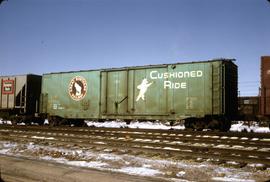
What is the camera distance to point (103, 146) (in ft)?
31.2

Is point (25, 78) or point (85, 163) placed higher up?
point (25, 78)

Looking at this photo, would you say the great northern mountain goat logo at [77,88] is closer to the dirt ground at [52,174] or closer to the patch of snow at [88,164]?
the patch of snow at [88,164]

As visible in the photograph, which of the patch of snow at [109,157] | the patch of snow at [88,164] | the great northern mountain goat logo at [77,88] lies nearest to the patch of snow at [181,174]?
the patch of snow at [88,164]

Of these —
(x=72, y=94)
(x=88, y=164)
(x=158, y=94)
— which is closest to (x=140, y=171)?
(x=88, y=164)

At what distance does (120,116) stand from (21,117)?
8.43m

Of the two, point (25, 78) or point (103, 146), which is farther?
point (25, 78)

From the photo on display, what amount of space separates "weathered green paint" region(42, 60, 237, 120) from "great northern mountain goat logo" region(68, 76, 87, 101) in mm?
240

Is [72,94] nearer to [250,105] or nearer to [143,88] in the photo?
[143,88]

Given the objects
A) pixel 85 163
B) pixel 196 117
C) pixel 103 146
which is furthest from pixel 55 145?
pixel 196 117

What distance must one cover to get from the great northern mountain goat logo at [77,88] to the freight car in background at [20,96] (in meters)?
3.70

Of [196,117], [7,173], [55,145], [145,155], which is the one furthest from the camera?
[196,117]

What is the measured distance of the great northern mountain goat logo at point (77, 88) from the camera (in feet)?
57.6

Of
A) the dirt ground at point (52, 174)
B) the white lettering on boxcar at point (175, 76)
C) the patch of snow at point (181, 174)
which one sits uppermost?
the white lettering on boxcar at point (175, 76)

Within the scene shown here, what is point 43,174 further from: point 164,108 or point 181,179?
point 164,108
